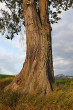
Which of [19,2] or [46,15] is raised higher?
→ [19,2]

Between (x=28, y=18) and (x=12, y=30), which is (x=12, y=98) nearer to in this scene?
(x=28, y=18)

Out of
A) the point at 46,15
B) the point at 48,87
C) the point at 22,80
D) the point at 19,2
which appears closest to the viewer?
the point at 48,87

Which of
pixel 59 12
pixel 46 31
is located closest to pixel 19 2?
pixel 59 12

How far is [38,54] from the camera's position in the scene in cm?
841

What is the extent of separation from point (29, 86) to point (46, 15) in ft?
13.3

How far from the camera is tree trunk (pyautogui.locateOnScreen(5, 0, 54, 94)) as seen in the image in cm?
802

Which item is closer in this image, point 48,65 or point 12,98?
point 12,98

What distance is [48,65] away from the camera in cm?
862

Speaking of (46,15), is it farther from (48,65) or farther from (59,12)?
(59,12)

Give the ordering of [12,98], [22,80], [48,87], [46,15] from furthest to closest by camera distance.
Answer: [46,15] < [22,80] < [48,87] < [12,98]

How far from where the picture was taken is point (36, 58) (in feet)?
27.5

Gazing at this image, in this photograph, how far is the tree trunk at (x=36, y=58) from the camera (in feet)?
26.3

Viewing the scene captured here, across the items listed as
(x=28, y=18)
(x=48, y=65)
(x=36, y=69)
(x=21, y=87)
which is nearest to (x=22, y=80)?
(x=21, y=87)

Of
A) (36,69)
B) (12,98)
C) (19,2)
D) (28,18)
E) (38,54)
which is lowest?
(12,98)
